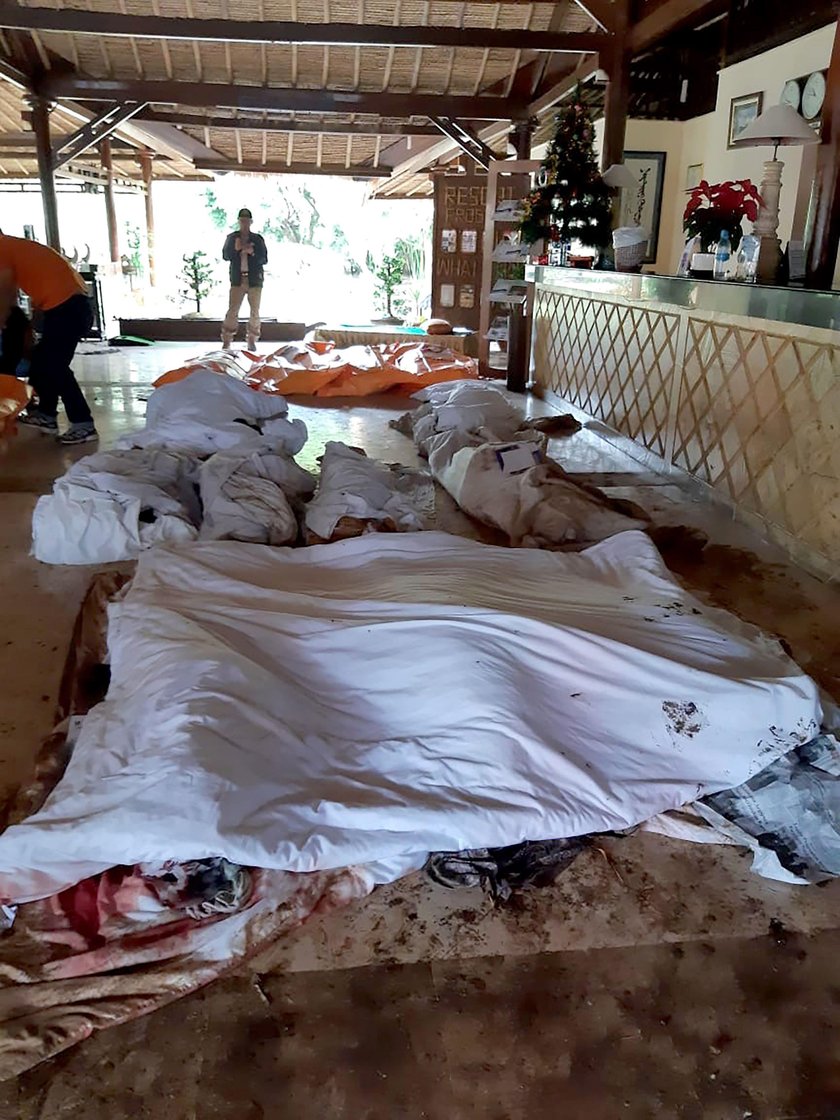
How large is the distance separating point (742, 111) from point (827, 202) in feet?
13.3

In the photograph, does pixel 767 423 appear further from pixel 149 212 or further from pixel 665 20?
pixel 149 212

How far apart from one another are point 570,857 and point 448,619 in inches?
21.5

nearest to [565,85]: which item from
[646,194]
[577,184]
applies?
[646,194]

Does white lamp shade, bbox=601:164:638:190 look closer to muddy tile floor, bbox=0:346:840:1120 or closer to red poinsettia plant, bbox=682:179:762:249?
red poinsettia plant, bbox=682:179:762:249

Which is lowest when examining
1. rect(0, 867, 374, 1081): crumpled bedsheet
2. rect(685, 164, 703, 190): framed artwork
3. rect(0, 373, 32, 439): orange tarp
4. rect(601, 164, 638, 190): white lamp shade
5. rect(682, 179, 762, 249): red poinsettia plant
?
rect(0, 867, 374, 1081): crumpled bedsheet

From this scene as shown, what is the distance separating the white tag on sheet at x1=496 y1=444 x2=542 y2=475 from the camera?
3.80 m

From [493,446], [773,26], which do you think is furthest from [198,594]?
[773,26]

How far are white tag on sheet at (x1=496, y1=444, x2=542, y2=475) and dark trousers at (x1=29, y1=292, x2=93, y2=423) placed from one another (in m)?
2.52

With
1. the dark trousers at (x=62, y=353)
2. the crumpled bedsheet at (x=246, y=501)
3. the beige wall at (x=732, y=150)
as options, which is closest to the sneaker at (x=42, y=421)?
the dark trousers at (x=62, y=353)

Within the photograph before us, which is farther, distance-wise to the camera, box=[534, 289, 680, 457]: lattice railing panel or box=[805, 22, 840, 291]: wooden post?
box=[534, 289, 680, 457]: lattice railing panel

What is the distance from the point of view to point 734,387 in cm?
395

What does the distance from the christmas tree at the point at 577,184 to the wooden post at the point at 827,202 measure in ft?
8.35

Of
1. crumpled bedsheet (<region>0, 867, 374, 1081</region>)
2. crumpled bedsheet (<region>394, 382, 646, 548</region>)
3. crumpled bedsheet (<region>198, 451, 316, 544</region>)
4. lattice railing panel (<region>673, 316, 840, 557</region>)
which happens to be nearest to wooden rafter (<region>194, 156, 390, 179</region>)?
crumpled bedsheet (<region>394, 382, 646, 548</region>)

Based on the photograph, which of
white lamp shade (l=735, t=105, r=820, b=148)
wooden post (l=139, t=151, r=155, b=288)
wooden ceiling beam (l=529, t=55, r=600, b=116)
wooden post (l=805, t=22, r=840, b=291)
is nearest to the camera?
wooden post (l=805, t=22, r=840, b=291)
